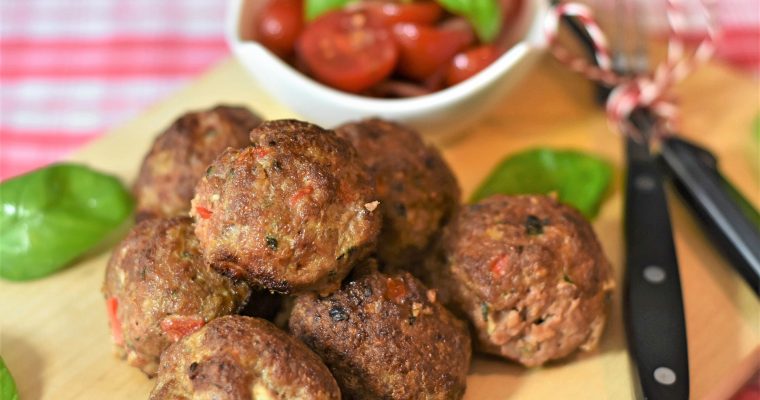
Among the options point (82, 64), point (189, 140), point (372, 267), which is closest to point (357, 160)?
point (372, 267)

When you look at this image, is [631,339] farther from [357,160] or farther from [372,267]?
[357,160]

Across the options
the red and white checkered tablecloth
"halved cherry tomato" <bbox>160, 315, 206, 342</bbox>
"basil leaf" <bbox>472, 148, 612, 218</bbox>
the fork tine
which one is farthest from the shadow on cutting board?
the fork tine

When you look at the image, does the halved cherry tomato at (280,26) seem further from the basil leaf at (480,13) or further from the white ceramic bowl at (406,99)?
the basil leaf at (480,13)

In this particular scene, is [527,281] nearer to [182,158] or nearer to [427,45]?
[182,158]

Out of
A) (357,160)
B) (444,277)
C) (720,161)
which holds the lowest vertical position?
(720,161)

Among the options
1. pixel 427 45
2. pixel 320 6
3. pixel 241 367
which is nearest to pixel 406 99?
pixel 427 45

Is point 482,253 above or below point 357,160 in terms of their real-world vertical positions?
below
